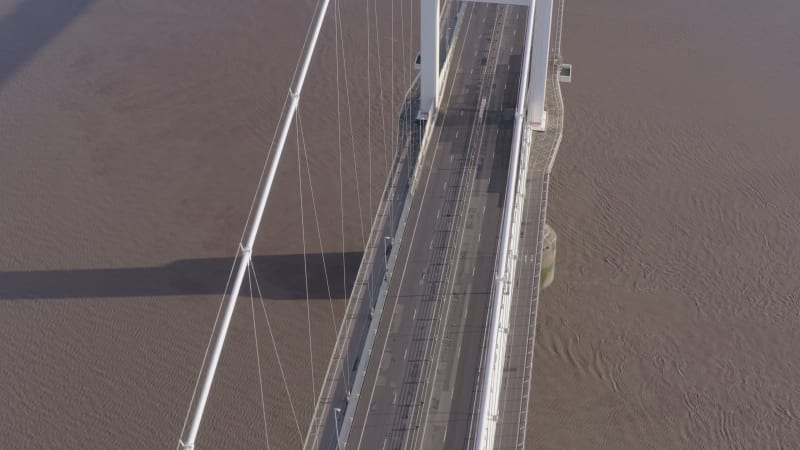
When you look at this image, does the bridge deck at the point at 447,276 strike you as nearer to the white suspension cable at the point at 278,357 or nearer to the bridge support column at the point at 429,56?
the bridge support column at the point at 429,56

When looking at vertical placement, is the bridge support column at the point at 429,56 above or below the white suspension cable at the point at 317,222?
above

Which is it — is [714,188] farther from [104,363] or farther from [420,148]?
[104,363]

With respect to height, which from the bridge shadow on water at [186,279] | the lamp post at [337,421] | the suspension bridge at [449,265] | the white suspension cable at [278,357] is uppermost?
the suspension bridge at [449,265]

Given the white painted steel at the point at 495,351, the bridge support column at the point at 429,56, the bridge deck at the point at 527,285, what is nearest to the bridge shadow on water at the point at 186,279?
the bridge support column at the point at 429,56

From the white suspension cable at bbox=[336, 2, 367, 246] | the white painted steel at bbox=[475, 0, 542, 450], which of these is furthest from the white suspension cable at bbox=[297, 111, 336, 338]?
the white painted steel at bbox=[475, 0, 542, 450]

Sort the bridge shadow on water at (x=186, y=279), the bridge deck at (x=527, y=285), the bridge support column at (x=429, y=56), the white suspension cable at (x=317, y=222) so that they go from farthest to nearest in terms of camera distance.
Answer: the bridge support column at (x=429, y=56), the bridge shadow on water at (x=186, y=279), the white suspension cable at (x=317, y=222), the bridge deck at (x=527, y=285)

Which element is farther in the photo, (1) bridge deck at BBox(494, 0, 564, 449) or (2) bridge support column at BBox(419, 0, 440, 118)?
(2) bridge support column at BBox(419, 0, 440, 118)

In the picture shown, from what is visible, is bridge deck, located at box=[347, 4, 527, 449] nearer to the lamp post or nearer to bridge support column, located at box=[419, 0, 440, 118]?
the lamp post
